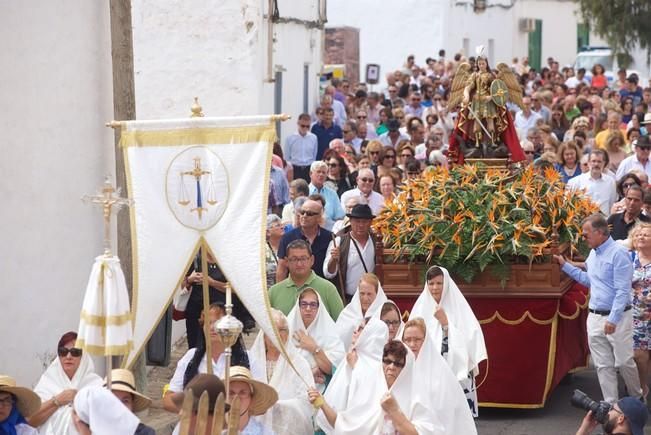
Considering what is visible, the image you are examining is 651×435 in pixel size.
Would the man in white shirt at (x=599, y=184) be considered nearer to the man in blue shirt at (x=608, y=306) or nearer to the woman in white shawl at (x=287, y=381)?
the man in blue shirt at (x=608, y=306)

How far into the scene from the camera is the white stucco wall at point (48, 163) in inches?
440

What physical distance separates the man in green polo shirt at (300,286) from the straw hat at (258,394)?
255 cm

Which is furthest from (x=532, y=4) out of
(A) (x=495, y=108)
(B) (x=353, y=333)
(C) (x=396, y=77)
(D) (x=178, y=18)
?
(B) (x=353, y=333)

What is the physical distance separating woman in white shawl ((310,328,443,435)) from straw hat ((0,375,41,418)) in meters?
1.91

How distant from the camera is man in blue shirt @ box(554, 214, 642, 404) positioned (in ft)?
39.0

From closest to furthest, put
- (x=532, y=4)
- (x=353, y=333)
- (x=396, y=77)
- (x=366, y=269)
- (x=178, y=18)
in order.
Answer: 1. (x=353, y=333)
2. (x=366, y=269)
3. (x=178, y=18)
4. (x=396, y=77)
5. (x=532, y=4)

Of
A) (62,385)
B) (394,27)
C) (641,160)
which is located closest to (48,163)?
(62,385)

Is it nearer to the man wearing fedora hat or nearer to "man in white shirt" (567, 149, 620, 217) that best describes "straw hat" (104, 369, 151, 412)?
the man wearing fedora hat

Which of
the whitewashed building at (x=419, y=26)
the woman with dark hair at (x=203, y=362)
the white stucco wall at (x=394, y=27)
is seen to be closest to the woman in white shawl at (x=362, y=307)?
the woman with dark hair at (x=203, y=362)

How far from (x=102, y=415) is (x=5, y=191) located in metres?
4.38

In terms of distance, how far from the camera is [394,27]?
3606 cm

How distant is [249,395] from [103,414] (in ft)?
5.64

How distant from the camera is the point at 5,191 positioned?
1113 cm

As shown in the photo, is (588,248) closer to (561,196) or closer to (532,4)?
(561,196)
